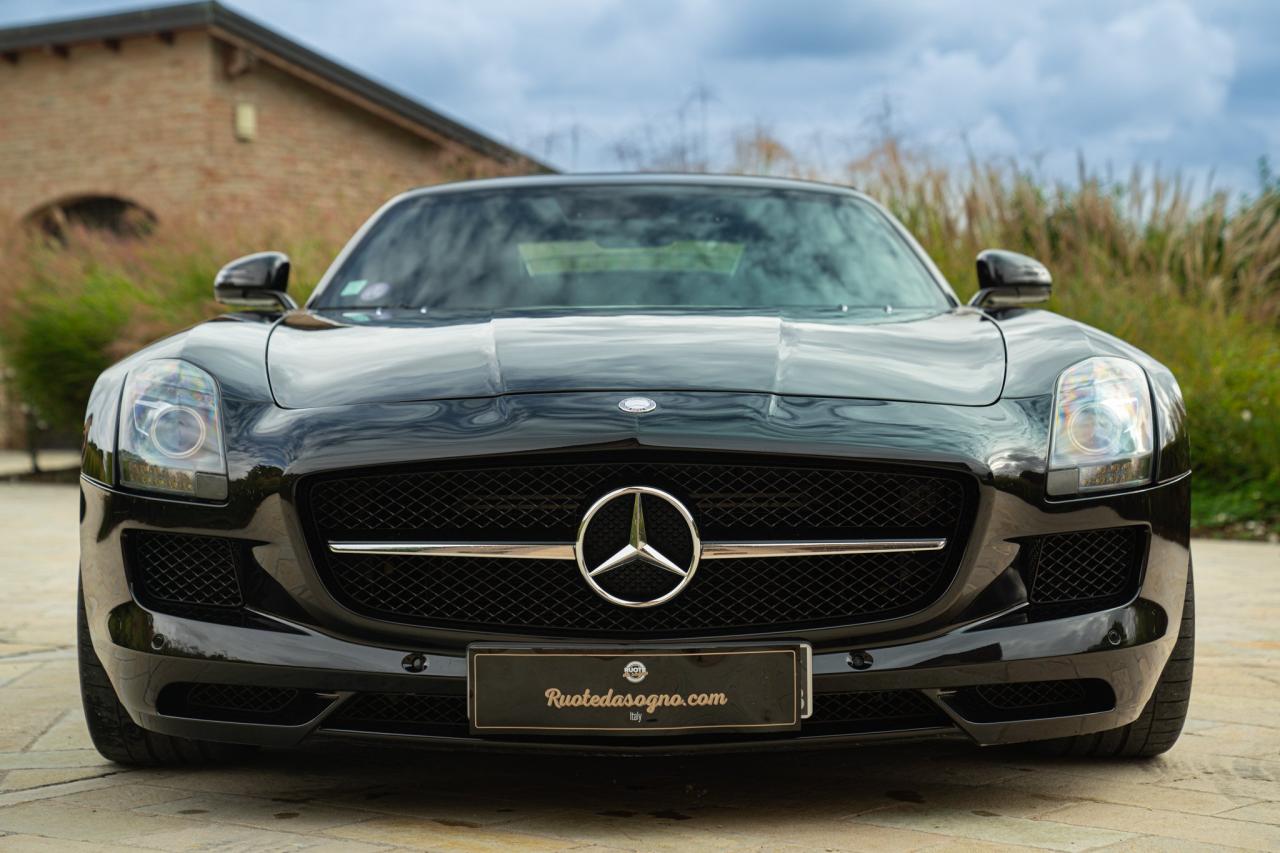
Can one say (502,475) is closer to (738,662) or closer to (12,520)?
(738,662)

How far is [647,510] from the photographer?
2.64 metres

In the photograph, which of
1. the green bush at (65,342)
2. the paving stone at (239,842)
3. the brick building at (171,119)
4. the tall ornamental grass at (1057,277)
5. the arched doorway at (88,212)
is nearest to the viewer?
the paving stone at (239,842)

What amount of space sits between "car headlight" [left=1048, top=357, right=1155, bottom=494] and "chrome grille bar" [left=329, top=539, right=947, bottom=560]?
0.90 ft

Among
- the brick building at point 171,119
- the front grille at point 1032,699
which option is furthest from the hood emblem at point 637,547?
the brick building at point 171,119

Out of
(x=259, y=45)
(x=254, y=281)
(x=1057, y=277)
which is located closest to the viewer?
(x=254, y=281)

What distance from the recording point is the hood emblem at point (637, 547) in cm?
261

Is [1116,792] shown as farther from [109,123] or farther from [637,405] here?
[109,123]

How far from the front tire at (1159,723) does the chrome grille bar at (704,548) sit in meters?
0.71

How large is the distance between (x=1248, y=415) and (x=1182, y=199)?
269cm

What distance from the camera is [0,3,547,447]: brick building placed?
17.9m

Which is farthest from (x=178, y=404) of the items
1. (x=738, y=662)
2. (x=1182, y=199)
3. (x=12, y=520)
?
(x=1182, y=199)

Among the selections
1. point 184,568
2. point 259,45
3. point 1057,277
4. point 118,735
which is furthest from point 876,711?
point 259,45

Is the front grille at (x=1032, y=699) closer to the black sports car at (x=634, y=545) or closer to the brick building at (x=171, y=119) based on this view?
the black sports car at (x=634, y=545)

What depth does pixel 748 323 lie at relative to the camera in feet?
10.9
